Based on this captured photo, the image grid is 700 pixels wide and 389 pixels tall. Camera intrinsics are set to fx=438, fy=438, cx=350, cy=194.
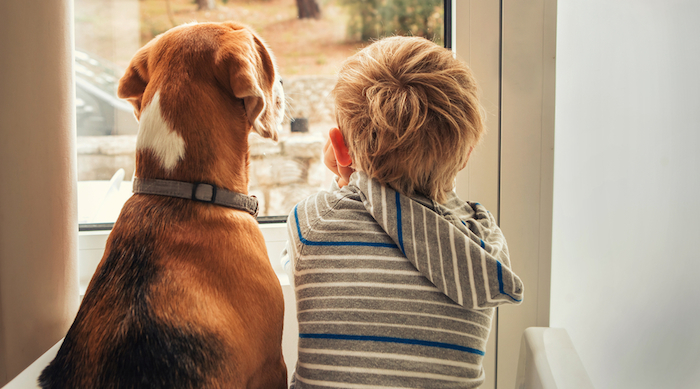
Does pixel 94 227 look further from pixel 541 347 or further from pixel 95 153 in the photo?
pixel 541 347

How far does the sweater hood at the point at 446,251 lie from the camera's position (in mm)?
666

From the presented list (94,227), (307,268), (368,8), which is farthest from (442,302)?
(94,227)

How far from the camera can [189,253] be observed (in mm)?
726

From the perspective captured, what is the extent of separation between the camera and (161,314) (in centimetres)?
66

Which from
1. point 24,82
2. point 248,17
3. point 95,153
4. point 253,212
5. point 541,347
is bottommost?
point 541,347

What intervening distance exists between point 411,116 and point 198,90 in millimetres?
380

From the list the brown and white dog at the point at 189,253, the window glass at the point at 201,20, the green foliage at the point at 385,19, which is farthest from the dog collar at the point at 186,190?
the green foliage at the point at 385,19

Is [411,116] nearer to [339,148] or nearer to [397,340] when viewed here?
[339,148]

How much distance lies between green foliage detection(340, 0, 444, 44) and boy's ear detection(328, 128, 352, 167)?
0.53m

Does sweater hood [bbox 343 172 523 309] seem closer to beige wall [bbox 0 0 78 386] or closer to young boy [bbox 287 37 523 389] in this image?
young boy [bbox 287 37 523 389]

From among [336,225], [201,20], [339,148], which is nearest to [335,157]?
[339,148]

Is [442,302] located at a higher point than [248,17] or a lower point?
lower

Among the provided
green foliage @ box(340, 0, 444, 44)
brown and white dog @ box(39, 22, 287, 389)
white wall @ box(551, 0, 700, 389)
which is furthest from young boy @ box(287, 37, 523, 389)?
Answer: green foliage @ box(340, 0, 444, 44)

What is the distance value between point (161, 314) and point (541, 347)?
808 mm
